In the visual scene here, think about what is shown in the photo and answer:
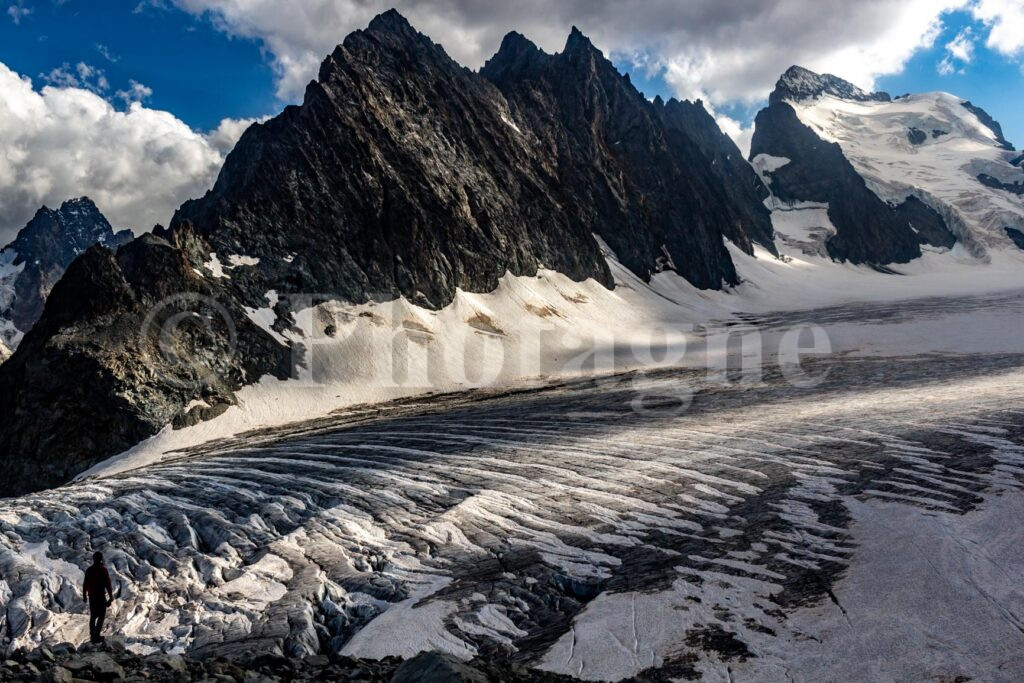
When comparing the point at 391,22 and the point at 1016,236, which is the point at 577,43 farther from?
the point at 1016,236

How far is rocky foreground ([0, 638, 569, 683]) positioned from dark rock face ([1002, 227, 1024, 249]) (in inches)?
9271

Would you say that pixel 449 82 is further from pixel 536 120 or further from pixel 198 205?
pixel 198 205

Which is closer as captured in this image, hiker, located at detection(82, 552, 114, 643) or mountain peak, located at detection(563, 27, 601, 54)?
hiker, located at detection(82, 552, 114, 643)

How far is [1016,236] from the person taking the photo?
632 ft

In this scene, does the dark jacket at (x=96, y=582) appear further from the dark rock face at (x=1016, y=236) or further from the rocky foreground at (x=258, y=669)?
the dark rock face at (x=1016, y=236)

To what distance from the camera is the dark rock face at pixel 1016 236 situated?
7485 inches

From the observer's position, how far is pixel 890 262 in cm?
17588

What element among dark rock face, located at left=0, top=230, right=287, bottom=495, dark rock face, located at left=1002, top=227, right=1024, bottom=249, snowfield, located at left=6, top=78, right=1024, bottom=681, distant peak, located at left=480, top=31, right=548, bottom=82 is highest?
distant peak, located at left=480, top=31, right=548, bottom=82

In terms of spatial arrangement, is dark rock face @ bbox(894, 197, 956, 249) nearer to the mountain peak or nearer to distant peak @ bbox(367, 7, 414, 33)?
the mountain peak

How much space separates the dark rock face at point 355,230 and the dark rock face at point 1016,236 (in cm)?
12450

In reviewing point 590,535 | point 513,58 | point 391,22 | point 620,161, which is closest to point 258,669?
point 590,535

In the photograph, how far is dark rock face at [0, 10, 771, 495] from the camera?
39.0 meters

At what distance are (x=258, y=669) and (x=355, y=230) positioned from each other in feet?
186

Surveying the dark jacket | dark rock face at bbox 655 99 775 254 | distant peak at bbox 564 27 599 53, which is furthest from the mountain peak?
the dark jacket
